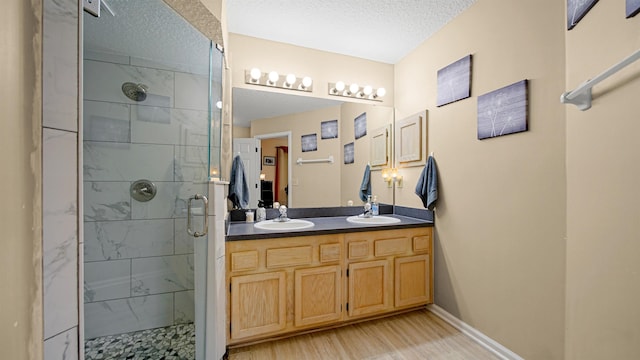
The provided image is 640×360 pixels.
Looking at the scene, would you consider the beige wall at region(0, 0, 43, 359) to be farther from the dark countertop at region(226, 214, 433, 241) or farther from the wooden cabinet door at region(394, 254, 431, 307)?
the wooden cabinet door at region(394, 254, 431, 307)

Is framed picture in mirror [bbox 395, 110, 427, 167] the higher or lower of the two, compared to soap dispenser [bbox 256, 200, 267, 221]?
higher

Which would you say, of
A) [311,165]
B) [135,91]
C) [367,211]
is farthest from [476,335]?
[135,91]

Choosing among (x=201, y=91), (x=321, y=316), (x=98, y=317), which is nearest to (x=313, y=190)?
(x=321, y=316)

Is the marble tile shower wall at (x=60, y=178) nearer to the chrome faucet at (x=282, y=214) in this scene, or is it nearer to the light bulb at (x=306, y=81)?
the chrome faucet at (x=282, y=214)

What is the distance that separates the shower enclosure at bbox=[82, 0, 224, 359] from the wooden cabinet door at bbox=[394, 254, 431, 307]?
59.9 inches

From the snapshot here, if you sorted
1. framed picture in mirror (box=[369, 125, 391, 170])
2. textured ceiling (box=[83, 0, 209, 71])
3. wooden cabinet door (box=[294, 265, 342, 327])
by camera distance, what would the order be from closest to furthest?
textured ceiling (box=[83, 0, 209, 71]) → wooden cabinet door (box=[294, 265, 342, 327]) → framed picture in mirror (box=[369, 125, 391, 170])

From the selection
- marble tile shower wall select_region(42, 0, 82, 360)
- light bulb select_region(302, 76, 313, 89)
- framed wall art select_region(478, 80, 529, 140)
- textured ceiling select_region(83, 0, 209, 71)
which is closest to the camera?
marble tile shower wall select_region(42, 0, 82, 360)

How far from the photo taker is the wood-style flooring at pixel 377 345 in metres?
1.70

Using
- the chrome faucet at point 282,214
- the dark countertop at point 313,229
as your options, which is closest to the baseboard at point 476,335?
the dark countertop at point 313,229

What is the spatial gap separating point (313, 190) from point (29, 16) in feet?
6.94

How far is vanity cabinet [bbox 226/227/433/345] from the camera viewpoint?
1.72 m

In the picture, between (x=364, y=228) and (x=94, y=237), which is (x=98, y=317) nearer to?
(x=94, y=237)

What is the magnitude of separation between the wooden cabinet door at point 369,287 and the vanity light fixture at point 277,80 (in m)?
1.75

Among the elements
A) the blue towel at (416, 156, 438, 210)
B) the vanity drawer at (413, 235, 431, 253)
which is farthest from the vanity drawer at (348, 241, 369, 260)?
the blue towel at (416, 156, 438, 210)
